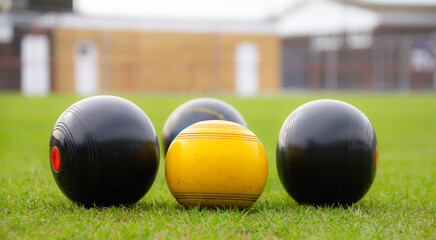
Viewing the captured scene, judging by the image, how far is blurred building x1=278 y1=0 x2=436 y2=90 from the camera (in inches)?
1401

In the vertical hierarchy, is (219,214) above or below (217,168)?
below

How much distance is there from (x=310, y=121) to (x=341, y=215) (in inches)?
36.1

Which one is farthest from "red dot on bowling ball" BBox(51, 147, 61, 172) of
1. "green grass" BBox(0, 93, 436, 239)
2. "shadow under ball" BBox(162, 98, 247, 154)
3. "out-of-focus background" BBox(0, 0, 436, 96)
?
"out-of-focus background" BBox(0, 0, 436, 96)

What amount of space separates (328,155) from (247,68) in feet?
111

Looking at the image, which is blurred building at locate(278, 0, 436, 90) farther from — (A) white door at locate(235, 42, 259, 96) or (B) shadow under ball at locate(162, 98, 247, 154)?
(B) shadow under ball at locate(162, 98, 247, 154)

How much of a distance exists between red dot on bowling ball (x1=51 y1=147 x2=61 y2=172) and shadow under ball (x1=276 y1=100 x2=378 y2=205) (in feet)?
6.88

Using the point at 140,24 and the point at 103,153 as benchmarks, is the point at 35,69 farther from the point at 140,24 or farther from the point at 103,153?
the point at 103,153

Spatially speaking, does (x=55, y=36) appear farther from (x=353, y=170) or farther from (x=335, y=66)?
(x=353, y=170)

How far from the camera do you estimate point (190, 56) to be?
3859 cm

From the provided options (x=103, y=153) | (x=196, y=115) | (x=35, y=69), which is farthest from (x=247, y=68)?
(x=103, y=153)

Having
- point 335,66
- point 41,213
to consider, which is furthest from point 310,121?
point 335,66

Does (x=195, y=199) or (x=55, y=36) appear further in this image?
(x=55, y=36)

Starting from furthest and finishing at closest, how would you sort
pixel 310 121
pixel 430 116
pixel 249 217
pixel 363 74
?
pixel 363 74 → pixel 430 116 → pixel 310 121 → pixel 249 217

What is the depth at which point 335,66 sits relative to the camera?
3625 cm
